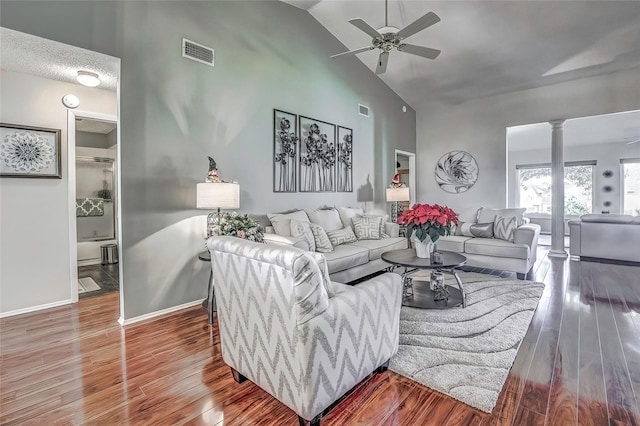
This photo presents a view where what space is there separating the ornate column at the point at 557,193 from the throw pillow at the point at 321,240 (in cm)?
464

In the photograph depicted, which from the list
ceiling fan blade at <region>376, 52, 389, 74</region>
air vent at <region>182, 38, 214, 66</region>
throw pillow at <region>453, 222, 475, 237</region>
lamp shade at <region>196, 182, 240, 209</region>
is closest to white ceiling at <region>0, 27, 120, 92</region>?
air vent at <region>182, 38, 214, 66</region>

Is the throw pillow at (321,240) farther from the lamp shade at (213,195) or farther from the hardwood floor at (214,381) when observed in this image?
the hardwood floor at (214,381)

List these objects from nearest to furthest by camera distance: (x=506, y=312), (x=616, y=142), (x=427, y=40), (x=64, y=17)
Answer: (x=64, y=17) → (x=506, y=312) → (x=427, y=40) → (x=616, y=142)

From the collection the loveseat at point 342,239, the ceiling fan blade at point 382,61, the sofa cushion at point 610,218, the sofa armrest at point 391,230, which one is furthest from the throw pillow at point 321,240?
the sofa cushion at point 610,218

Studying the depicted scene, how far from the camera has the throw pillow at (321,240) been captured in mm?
3672

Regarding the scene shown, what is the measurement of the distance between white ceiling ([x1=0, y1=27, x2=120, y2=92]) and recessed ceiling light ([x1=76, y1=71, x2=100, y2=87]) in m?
0.04

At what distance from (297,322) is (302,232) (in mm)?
2218

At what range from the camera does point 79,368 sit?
2.11 metres

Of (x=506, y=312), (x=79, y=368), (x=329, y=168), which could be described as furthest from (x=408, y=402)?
(x=329, y=168)

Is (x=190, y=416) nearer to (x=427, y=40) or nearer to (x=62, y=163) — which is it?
(x=62, y=163)

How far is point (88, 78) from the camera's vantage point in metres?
3.03

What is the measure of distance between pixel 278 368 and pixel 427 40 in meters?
5.12

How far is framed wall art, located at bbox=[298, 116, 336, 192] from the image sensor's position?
4582 millimetres

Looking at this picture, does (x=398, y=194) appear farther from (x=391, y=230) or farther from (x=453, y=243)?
(x=453, y=243)
